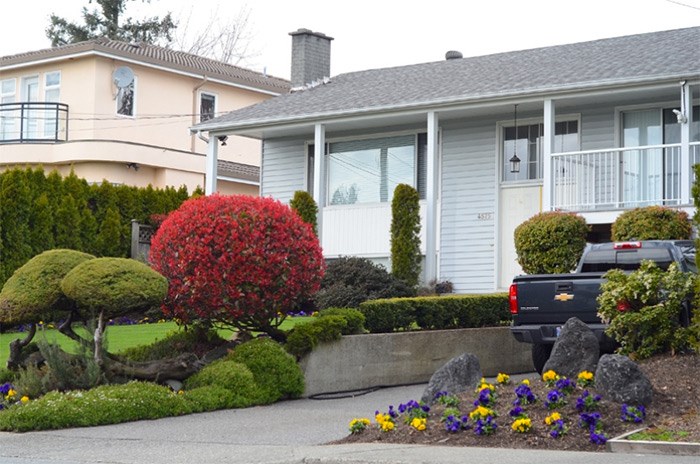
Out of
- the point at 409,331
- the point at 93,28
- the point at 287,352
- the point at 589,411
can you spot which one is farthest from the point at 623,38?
the point at 93,28

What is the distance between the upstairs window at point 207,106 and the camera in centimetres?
3994

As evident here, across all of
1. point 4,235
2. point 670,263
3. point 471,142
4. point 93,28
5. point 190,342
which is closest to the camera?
point 670,263

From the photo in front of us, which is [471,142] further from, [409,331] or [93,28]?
[93,28]

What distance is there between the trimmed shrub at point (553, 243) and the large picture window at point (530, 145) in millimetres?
3430

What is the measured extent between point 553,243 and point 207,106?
2318 cm

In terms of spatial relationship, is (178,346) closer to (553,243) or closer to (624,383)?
(624,383)

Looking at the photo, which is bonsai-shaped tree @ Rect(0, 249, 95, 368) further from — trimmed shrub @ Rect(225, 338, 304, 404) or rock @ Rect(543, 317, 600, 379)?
rock @ Rect(543, 317, 600, 379)

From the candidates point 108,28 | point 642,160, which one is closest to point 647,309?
point 642,160

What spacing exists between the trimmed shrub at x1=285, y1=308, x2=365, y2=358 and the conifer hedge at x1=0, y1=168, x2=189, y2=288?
8975mm

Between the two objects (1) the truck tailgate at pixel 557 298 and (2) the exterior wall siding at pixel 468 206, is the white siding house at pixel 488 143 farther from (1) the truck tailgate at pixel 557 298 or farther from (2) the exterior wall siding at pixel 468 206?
(1) the truck tailgate at pixel 557 298

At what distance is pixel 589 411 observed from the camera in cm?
1082

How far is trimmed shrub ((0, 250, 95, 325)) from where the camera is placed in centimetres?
1395

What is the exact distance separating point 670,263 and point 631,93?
6.76 metres

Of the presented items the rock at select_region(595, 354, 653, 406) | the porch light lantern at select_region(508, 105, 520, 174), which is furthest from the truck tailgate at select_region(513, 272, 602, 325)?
the porch light lantern at select_region(508, 105, 520, 174)
